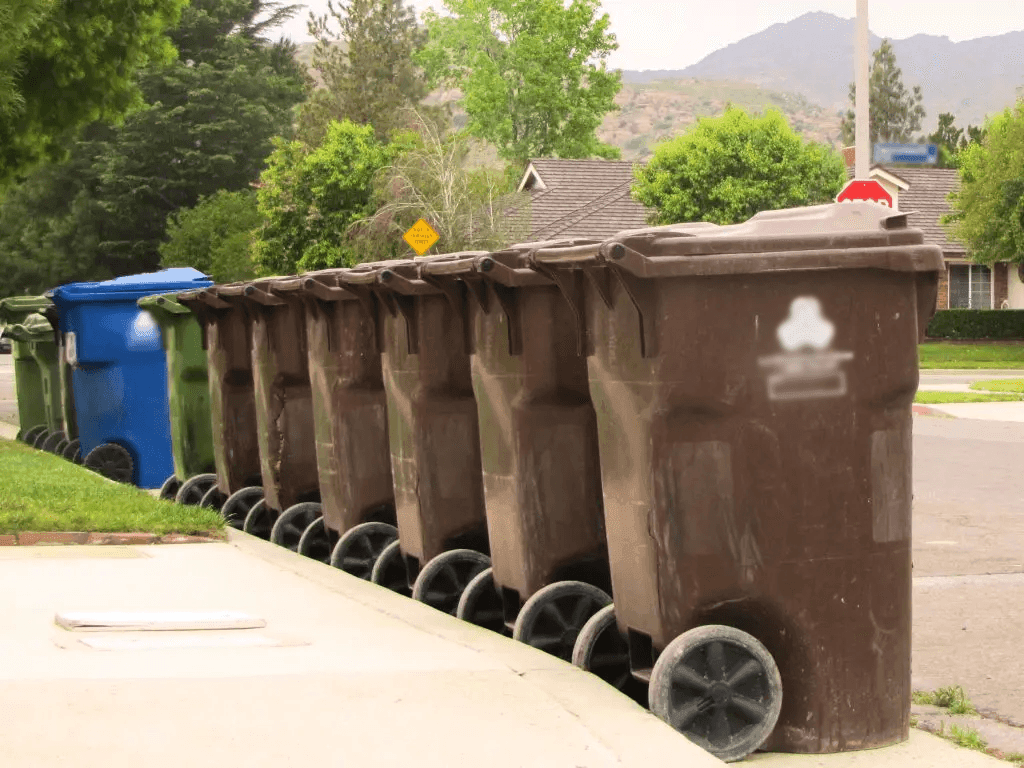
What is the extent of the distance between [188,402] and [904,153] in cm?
989

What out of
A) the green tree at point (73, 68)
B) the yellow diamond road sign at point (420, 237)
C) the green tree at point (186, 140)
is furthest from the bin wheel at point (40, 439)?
the green tree at point (186, 140)

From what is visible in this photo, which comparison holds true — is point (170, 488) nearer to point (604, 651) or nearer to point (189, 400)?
point (189, 400)

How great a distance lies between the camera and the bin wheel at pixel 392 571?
25.9ft

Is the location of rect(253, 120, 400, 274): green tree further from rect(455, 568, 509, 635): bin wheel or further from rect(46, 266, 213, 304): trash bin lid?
rect(455, 568, 509, 635): bin wheel

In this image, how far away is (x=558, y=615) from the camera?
20.5 ft

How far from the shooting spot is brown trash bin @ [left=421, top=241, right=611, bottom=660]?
6.25m

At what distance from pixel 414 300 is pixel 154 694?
2.68 m

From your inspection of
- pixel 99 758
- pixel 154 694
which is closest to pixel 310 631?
pixel 154 694

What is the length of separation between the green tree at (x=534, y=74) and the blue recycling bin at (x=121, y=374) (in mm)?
64244

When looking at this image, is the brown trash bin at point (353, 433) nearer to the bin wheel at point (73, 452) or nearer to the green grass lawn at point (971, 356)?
the bin wheel at point (73, 452)

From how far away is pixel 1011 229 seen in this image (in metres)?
45.2

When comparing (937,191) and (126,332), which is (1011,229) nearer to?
(937,191)

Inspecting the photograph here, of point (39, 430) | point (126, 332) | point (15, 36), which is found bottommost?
point (39, 430)

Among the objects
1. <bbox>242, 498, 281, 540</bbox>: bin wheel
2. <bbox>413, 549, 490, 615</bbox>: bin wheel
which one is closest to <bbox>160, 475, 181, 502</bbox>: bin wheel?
<bbox>242, 498, 281, 540</bbox>: bin wheel
